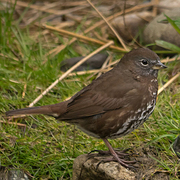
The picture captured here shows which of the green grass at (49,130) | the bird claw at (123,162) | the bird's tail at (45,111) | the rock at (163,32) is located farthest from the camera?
the rock at (163,32)

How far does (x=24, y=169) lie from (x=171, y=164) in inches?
61.2

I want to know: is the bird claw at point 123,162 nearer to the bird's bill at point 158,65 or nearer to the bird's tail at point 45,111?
the bird's tail at point 45,111

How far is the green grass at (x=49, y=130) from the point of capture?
3.51 m

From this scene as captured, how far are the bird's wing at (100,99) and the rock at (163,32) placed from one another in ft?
7.91

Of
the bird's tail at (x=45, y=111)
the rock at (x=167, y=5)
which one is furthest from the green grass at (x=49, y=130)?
the rock at (x=167, y=5)

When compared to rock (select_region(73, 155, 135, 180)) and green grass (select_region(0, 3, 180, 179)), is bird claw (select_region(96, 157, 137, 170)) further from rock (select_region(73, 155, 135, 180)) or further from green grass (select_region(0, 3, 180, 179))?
green grass (select_region(0, 3, 180, 179))

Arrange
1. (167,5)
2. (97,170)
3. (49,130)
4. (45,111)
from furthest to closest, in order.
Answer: (167,5), (49,130), (45,111), (97,170)

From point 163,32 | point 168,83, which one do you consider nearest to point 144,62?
point 168,83

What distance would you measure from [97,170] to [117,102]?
663mm

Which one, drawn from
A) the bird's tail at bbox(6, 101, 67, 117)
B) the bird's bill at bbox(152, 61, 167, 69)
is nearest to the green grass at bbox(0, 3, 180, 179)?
the bird's tail at bbox(6, 101, 67, 117)

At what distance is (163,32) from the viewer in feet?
17.6

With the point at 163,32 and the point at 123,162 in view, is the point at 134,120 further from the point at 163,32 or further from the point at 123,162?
the point at 163,32

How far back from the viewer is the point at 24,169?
11.5 ft

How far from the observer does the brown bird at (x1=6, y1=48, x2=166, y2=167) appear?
3.02m
